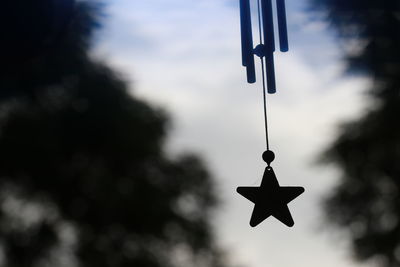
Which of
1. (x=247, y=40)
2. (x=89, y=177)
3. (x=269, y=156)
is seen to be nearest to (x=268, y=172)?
(x=269, y=156)

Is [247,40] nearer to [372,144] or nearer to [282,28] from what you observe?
[282,28]

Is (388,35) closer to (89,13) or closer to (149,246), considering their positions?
(89,13)

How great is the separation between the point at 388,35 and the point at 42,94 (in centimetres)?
392

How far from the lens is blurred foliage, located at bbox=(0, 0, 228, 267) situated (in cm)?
578

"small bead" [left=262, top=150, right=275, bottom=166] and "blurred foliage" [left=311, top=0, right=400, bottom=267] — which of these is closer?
"small bead" [left=262, top=150, right=275, bottom=166]

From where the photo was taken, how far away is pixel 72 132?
250 inches

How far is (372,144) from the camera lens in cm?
550

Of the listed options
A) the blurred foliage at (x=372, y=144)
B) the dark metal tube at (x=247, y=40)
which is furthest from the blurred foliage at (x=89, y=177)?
the dark metal tube at (x=247, y=40)

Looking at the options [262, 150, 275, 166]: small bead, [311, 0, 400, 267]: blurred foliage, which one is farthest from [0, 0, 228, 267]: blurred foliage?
[262, 150, 275, 166]: small bead

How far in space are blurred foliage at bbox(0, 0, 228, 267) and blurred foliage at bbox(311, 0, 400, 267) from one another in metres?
1.59

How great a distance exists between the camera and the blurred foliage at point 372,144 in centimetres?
491

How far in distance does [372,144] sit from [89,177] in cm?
331

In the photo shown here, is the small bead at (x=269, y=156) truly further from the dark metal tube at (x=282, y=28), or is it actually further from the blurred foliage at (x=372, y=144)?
the blurred foliage at (x=372, y=144)

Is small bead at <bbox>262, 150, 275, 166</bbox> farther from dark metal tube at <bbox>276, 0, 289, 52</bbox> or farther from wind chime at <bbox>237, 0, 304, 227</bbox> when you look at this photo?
dark metal tube at <bbox>276, 0, 289, 52</bbox>
